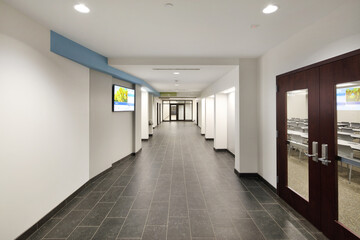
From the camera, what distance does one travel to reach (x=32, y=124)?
2.35 meters

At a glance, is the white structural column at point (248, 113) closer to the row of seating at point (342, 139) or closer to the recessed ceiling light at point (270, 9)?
the row of seating at point (342, 139)

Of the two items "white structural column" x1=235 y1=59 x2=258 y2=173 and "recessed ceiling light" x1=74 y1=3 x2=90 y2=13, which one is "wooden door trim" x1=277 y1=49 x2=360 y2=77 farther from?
"recessed ceiling light" x1=74 y1=3 x2=90 y2=13

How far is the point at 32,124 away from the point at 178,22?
2.42m

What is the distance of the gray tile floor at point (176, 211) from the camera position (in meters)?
2.32

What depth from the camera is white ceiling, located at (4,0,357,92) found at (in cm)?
203

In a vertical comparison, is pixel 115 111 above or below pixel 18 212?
above

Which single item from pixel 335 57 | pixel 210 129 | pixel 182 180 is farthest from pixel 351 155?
pixel 210 129

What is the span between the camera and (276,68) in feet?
10.9

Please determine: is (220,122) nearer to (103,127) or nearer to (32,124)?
(103,127)

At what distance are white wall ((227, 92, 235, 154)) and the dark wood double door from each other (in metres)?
3.10

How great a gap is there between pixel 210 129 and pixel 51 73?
766 cm

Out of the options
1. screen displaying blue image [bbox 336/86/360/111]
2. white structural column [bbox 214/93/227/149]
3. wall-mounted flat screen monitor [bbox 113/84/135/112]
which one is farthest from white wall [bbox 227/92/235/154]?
screen displaying blue image [bbox 336/86/360/111]

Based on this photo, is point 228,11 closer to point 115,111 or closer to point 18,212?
point 18,212

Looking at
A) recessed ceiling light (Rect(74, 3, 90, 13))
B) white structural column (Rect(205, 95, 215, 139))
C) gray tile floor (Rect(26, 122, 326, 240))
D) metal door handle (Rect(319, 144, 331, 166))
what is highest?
recessed ceiling light (Rect(74, 3, 90, 13))
